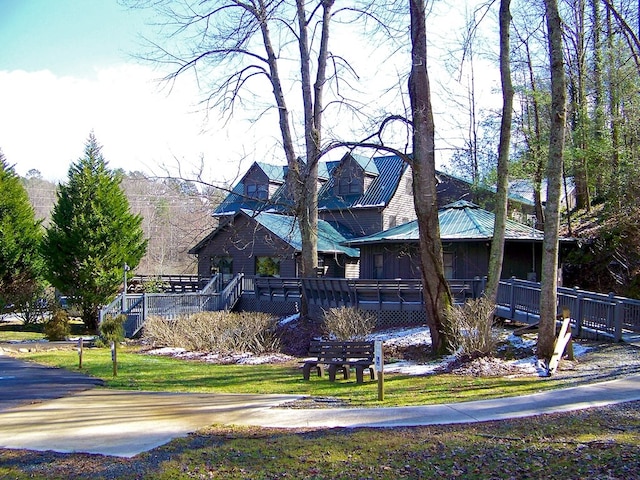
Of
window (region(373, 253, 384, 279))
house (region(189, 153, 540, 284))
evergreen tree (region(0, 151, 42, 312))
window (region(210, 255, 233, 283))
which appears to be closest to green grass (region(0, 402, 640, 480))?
window (region(373, 253, 384, 279))

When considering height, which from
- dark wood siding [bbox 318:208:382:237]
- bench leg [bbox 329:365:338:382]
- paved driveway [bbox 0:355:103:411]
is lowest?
paved driveway [bbox 0:355:103:411]

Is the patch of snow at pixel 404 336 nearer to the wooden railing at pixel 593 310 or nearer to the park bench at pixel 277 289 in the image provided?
the wooden railing at pixel 593 310

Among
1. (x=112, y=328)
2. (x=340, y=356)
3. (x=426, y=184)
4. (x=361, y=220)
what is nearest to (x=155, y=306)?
(x=112, y=328)

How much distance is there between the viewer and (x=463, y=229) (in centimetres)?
2873

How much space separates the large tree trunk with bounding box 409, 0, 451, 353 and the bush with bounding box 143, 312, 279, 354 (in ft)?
20.8

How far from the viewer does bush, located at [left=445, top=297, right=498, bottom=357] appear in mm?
15102

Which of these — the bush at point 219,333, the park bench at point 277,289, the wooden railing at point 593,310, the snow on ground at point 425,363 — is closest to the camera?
the snow on ground at point 425,363

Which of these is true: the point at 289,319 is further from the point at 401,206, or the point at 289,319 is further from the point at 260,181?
the point at 260,181

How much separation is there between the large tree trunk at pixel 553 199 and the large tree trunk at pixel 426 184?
2659 mm

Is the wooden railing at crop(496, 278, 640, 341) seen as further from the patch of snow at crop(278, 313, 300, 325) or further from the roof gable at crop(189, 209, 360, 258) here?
the roof gable at crop(189, 209, 360, 258)

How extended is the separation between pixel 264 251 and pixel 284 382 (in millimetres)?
22363

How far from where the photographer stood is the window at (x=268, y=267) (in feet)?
119

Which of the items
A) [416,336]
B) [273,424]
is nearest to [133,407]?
[273,424]

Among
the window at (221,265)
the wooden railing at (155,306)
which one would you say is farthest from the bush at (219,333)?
the window at (221,265)
